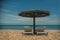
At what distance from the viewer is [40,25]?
19.8ft

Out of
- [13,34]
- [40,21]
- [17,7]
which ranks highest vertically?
[17,7]

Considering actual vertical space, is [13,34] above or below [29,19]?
below

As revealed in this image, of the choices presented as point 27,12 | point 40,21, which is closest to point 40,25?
point 40,21

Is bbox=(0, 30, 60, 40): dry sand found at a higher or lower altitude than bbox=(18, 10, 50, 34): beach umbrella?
lower

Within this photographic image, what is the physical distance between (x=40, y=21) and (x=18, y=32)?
2.31 ft

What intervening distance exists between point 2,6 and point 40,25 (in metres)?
1.22

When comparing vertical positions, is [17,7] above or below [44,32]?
above

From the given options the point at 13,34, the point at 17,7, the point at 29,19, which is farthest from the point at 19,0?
the point at 13,34

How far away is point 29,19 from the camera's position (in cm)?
605

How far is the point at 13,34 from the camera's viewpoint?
602 cm

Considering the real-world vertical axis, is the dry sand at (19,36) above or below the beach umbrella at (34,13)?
below

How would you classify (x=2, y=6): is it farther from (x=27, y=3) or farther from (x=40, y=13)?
(x=40, y=13)

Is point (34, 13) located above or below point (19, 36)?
above

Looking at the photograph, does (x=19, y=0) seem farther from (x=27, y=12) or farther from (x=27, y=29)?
(x=27, y=29)
